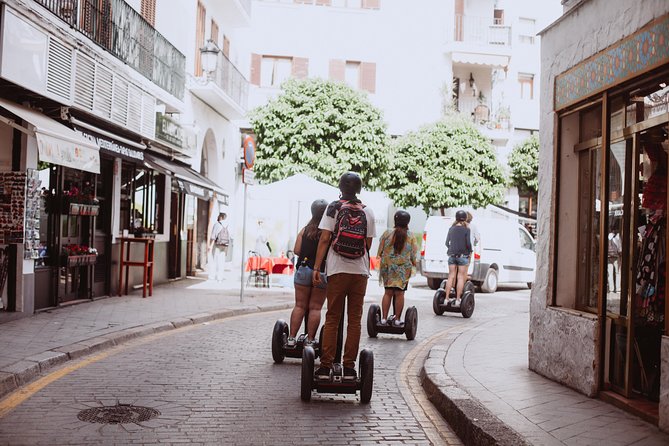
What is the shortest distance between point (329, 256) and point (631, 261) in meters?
2.46

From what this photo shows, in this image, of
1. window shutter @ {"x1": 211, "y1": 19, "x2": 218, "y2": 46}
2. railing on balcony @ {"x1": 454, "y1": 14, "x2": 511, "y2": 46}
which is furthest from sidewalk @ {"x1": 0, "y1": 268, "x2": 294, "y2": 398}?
railing on balcony @ {"x1": 454, "y1": 14, "x2": 511, "y2": 46}

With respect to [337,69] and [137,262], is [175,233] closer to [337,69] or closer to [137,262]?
[137,262]

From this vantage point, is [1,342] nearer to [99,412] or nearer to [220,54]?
[99,412]

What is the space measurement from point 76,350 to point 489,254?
14632 mm

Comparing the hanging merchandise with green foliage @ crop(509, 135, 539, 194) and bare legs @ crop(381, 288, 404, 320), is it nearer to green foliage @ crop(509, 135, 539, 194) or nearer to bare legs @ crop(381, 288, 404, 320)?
bare legs @ crop(381, 288, 404, 320)

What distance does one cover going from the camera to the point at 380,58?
33000mm

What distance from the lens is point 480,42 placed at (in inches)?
1307

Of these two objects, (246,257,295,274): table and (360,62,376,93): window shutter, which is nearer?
(246,257,295,274): table

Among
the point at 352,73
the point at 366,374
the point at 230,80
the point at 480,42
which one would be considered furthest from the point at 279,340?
the point at 480,42

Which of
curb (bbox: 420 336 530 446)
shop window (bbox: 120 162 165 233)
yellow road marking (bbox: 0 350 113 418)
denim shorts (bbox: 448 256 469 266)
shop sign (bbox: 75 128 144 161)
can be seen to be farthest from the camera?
shop window (bbox: 120 162 165 233)

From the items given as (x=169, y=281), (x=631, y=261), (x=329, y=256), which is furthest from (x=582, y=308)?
(x=169, y=281)

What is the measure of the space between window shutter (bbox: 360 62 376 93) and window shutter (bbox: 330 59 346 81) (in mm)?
850

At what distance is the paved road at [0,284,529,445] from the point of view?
541 centimetres

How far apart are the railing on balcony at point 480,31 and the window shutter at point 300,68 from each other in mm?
6593
